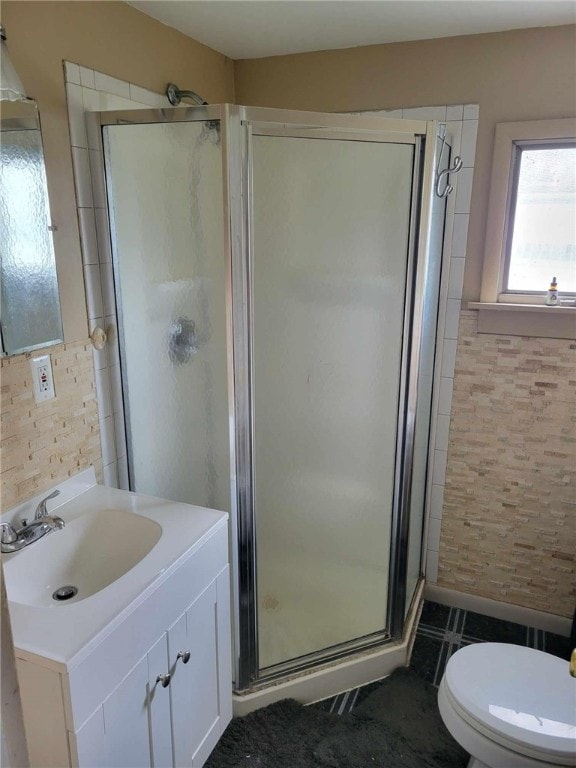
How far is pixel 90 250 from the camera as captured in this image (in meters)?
1.70

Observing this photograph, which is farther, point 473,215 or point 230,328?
point 473,215

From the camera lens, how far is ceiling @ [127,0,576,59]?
1689mm

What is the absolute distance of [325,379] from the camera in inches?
75.0

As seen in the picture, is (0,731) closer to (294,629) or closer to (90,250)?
(90,250)

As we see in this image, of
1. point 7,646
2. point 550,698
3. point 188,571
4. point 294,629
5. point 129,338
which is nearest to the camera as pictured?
point 7,646

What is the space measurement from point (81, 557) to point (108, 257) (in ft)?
2.98

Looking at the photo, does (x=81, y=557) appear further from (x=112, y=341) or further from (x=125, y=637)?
(x=112, y=341)

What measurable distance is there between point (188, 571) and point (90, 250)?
0.99 metres

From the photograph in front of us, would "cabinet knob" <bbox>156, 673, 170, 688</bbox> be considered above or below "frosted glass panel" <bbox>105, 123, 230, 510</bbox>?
below

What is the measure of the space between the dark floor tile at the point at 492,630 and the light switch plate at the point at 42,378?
76.0 inches

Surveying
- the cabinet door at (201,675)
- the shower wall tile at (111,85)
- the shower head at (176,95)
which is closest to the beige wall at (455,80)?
the shower head at (176,95)

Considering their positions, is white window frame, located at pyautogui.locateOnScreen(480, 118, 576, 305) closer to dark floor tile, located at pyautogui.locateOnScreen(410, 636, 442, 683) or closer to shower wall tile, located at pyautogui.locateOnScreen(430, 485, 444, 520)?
shower wall tile, located at pyautogui.locateOnScreen(430, 485, 444, 520)

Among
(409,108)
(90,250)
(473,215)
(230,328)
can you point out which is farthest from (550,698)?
(409,108)

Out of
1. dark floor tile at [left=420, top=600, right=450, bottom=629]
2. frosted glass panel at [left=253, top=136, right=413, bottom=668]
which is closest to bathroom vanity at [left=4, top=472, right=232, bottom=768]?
frosted glass panel at [left=253, top=136, right=413, bottom=668]
